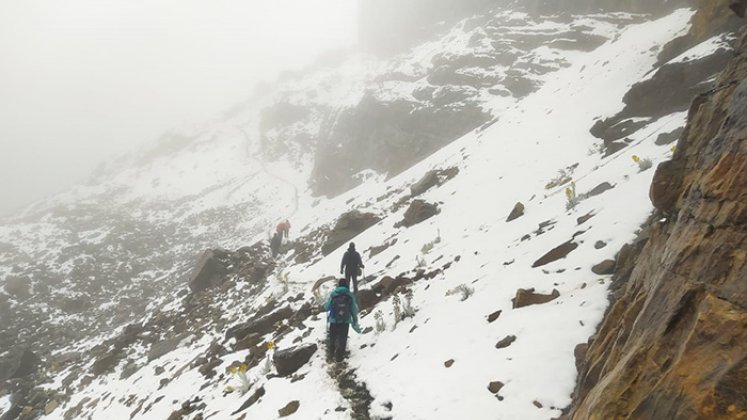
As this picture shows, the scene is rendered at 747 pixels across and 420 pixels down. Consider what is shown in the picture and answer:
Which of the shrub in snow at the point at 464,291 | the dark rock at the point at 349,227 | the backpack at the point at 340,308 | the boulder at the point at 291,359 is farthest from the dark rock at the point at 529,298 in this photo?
the dark rock at the point at 349,227

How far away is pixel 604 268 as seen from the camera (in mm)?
6211

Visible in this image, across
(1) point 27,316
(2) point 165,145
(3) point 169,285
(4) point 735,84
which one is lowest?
(3) point 169,285

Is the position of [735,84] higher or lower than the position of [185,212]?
higher

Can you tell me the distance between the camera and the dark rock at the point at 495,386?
17.0 ft

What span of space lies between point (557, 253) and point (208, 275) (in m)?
17.0

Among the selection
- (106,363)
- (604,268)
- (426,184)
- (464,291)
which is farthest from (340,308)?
(426,184)

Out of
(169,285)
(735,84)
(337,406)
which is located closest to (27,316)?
(169,285)

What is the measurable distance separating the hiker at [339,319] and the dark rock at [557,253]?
12.0ft

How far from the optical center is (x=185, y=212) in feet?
163

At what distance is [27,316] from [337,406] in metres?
29.7

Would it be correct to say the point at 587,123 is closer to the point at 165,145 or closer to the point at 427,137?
the point at 427,137

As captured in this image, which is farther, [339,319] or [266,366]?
[266,366]

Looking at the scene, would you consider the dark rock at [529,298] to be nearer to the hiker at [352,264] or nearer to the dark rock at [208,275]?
the hiker at [352,264]

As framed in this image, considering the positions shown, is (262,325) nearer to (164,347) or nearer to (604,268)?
(164,347)
